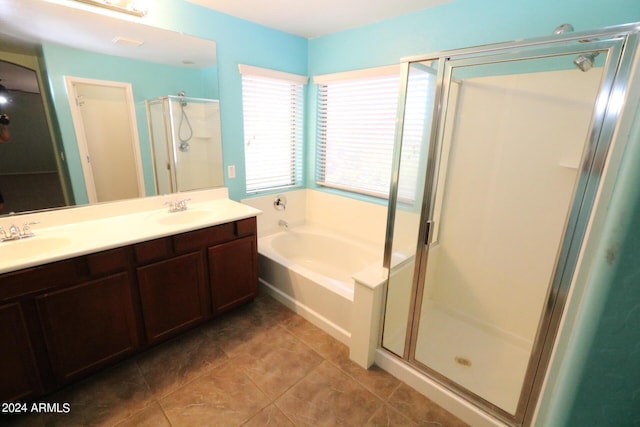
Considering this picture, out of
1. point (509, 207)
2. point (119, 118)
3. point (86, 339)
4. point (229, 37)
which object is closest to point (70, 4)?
point (119, 118)

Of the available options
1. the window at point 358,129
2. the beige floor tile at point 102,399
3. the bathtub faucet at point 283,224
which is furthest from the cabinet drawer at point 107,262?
the window at point 358,129

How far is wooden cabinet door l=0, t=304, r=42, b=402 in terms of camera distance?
4.40 feet

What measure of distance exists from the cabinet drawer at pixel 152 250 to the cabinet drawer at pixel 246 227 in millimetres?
504

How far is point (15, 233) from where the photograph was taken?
1616mm

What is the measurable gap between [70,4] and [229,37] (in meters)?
1.03

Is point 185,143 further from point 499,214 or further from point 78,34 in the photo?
point 499,214

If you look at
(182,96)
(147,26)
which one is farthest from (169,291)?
(147,26)

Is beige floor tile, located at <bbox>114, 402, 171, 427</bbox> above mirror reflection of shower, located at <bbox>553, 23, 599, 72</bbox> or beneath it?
beneath

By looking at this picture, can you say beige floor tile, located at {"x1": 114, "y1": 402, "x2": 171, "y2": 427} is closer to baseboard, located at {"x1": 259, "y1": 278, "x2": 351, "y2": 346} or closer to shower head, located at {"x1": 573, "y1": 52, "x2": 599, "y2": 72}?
baseboard, located at {"x1": 259, "y1": 278, "x2": 351, "y2": 346}

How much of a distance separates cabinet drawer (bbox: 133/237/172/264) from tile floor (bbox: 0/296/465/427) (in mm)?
696

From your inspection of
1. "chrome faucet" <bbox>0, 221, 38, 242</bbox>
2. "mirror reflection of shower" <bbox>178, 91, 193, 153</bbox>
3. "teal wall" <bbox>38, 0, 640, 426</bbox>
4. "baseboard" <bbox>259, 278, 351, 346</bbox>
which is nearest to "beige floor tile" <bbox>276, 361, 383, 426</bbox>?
"baseboard" <bbox>259, 278, 351, 346</bbox>

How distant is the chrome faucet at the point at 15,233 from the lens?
1588mm

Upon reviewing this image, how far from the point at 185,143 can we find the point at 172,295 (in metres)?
1.22

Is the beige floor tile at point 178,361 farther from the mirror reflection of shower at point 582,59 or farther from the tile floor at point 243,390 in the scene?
the mirror reflection of shower at point 582,59
